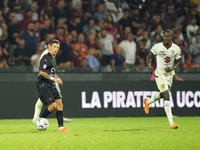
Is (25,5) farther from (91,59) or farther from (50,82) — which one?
(50,82)

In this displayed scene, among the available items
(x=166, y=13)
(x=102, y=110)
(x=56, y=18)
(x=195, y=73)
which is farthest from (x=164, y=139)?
(x=166, y=13)

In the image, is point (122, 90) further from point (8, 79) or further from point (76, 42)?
point (8, 79)

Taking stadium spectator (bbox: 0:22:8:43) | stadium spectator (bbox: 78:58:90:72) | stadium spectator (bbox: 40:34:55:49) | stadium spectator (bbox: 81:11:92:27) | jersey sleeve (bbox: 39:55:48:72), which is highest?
stadium spectator (bbox: 81:11:92:27)

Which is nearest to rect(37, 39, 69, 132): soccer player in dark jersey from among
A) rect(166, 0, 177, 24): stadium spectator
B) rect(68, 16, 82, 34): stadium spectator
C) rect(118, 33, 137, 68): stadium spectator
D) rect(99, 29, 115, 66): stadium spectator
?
rect(99, 29, 115, 66): stadium spectator

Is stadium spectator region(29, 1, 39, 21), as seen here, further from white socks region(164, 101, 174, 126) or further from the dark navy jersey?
Answer: white socks region(164, 101, 174, 126)

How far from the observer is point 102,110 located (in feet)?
48.2

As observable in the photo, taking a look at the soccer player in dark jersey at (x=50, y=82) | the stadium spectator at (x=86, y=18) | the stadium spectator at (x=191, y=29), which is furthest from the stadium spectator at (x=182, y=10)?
the soccer player in dark jersey at (x=50, y=82)

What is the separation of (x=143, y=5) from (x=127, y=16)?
178 centimetres

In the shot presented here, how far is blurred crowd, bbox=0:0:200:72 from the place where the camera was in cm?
1495

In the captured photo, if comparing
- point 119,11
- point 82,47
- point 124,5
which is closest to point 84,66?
point 82,47

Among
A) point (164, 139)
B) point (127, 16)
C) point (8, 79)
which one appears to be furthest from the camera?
point (127, 16)

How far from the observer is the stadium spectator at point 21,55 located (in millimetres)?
14484

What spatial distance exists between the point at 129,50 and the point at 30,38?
3887mm

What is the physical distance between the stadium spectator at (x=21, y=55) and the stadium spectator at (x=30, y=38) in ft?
1.14
